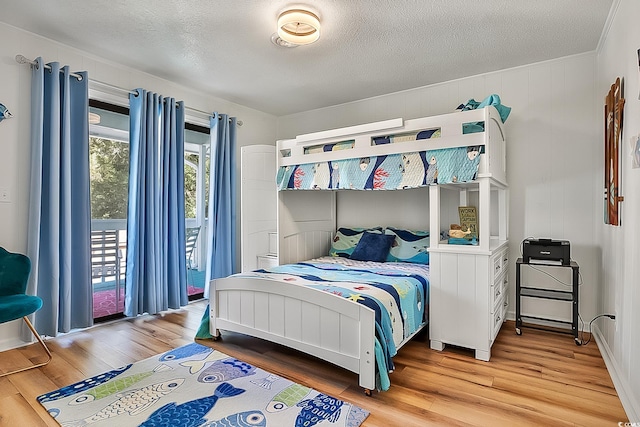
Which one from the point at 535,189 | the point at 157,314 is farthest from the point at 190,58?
the point at 535,189

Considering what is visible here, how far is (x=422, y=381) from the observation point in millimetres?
2268

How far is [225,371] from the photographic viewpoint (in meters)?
2.40

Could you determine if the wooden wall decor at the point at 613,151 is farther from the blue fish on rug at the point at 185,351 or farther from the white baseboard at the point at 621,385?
the blue fish on rug at the point at 185,351

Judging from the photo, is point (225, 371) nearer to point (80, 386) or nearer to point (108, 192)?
point (80, 386)

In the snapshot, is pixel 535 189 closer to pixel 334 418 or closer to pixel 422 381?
pixel 422 381

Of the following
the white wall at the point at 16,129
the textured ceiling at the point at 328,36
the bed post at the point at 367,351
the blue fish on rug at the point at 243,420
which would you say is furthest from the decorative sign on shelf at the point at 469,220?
the white wall at the point at 16,129

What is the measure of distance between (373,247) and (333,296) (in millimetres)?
1550

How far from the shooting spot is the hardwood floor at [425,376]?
1886 mm

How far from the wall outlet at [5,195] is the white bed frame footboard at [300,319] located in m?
1.65

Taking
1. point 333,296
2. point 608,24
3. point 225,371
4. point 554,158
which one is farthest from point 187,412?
point 608,24

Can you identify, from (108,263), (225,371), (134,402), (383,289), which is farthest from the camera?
(108,263)

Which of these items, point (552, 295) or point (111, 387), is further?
point (552, 295)

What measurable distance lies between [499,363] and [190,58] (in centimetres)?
345

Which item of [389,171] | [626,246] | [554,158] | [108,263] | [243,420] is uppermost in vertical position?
[554,158]
